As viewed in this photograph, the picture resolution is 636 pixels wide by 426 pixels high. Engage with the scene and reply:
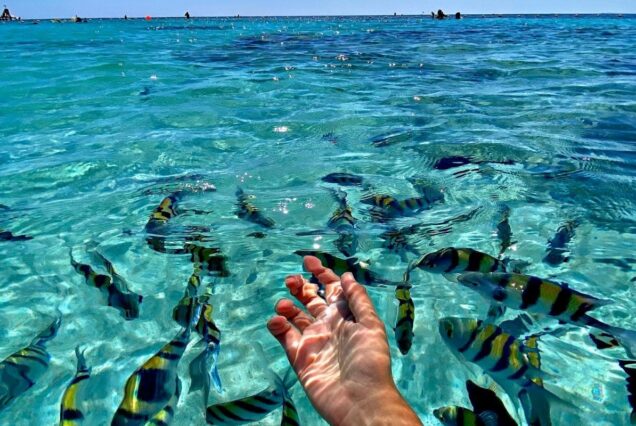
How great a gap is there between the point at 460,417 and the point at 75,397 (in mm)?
2259

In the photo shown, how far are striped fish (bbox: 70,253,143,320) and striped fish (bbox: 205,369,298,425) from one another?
1.51 meters

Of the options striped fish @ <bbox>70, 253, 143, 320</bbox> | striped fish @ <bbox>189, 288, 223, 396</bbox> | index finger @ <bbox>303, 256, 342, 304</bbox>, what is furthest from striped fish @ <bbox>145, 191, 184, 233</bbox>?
index finger @ <bbox>303, 256, 342, 304</bbox>

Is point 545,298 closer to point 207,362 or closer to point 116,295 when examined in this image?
point 207,362

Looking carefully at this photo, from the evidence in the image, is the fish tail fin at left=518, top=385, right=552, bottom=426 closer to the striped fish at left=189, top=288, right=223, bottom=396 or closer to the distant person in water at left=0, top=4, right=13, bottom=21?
the striped fish at left=189, top=288, right=223, bottom=396

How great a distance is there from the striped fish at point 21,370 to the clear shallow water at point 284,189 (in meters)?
0.08

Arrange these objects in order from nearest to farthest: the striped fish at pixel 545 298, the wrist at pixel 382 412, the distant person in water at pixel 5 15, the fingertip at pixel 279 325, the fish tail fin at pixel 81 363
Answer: the wrist at pixel 382 412 → the fingertip at pixel 279 325 → the striped fish at pixel 545 298 → the fish tail fin at pixel 81 363 → the distant person in water at pixel 5 15

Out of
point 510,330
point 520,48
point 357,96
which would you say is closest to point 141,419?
point 510,330

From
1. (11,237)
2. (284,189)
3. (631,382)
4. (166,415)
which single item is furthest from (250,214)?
(631,382)

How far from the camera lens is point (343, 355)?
90.8 inches

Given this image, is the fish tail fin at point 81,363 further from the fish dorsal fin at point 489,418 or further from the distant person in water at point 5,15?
the distant person in water at point 5,15

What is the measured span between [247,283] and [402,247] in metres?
1.60

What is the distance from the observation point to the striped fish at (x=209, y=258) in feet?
15.0

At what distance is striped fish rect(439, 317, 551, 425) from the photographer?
272cm

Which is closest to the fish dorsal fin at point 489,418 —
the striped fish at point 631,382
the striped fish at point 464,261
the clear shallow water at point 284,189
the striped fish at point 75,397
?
the clear shallow water at point 284,189
